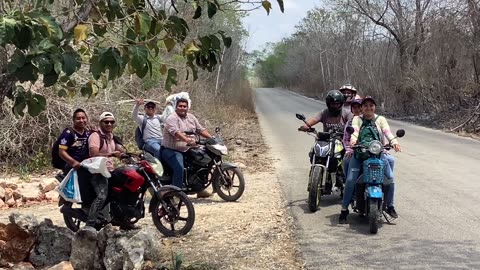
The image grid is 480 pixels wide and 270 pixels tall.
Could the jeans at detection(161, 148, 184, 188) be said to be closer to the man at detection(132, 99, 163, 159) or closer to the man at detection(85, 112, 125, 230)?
the man at detection(132, 99, 163, 159)

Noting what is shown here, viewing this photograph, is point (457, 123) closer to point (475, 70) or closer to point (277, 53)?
point (475, 70)

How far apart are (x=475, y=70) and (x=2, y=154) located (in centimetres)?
1661

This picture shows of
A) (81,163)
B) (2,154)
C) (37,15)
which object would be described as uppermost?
(37,15)

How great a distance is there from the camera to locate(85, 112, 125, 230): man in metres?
6.25

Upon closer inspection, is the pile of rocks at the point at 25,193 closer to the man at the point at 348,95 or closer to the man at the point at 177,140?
the man at the point at 177,140

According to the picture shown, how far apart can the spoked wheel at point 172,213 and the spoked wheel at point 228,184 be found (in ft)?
6.36

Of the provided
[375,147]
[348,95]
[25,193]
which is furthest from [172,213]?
[25,193]

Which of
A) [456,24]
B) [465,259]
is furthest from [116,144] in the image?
[456,24]

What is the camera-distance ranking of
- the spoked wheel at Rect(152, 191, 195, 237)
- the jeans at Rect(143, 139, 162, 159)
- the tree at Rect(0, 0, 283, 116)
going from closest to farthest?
the tree at Rect(0, 0, 283, 116)
the spoked wheel at Rect(152, 191, 195, 237)
the jeans at Rect(143, 139, 162, 159)

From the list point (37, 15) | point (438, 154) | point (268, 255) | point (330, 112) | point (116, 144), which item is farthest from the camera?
point (438, 154)

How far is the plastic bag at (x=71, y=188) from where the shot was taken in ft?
20.6

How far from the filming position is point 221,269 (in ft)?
17.2

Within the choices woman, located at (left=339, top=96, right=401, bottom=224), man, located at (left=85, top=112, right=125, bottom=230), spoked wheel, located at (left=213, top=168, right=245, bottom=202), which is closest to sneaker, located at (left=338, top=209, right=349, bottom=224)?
woman, located at (left=339, top=96, right=401, bottom=224)

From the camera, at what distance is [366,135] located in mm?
6980
